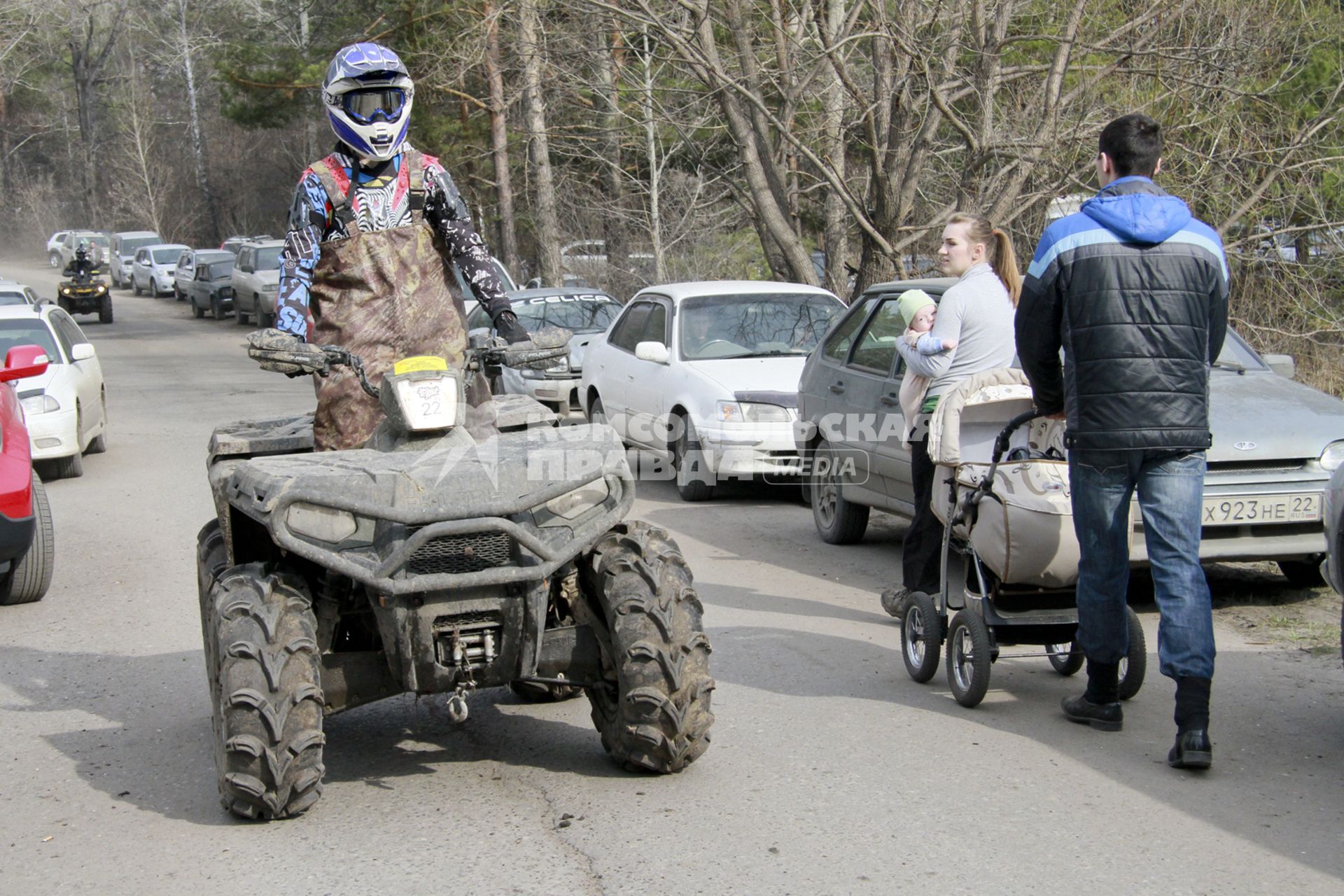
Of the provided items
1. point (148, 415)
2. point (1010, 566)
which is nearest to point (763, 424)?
point (1010, 566)

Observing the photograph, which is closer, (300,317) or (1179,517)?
(1179,517)

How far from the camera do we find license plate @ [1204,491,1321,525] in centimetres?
717

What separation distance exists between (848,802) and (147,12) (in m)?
65.8

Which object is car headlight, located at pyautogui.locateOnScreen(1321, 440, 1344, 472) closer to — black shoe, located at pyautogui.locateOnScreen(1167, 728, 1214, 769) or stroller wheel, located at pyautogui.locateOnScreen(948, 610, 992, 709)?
stroller wheel, located at pyautogui.locateOnScreen(948, 610, 992, 709)

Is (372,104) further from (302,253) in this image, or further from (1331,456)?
(1331,456)

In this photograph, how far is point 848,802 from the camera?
4703 mm

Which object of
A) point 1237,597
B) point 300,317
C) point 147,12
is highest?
point 147,12

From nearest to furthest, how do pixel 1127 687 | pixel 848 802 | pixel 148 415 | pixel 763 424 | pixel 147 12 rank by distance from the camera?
pixel 848 802 → pixel 1127 687 → pixel 763 424 → pixel 148 415 → pixel 147 12

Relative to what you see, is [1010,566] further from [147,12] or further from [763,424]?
[147,12]

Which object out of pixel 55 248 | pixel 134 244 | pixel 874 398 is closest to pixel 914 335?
pixel 874 398

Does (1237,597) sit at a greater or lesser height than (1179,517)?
lesser

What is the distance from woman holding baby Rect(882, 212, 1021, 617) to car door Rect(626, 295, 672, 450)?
203 inches

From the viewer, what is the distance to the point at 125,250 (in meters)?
53.4

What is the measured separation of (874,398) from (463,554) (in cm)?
504
